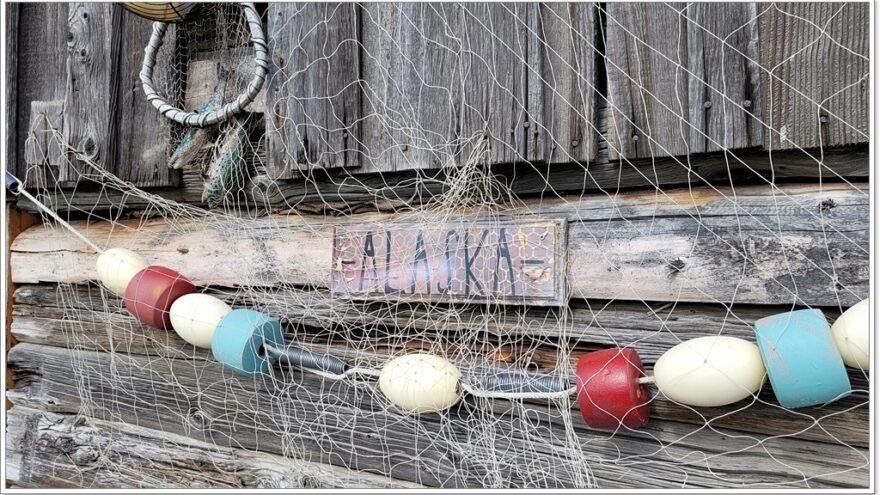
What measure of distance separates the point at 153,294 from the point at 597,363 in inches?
51.5

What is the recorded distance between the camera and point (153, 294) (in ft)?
5.97

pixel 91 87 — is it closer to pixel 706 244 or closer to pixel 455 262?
pixel 455 262

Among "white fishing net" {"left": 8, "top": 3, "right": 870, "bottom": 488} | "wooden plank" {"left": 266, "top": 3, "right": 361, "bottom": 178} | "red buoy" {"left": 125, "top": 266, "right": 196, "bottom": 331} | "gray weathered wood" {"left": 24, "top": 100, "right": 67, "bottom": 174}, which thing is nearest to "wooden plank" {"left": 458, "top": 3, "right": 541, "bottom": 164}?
"white fishing net" {"left": 8, "top": 3, "right": 870, "bottom": 488}

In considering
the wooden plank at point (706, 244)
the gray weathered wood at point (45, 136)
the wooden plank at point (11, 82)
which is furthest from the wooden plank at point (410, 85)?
the wooden plank at point (11, 82)

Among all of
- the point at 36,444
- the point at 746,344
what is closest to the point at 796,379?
the point at 746,344

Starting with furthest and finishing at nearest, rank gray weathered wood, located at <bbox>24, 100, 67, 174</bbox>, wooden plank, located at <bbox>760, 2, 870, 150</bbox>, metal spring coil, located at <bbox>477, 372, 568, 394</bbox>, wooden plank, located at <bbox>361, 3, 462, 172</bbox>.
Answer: gray weathered wood, located at <bbox>24, 100, 67, 174</bbox> < wooden plank, located at <bbox>361, 3, 462, 172</bbox> < metal spring coil, located at <bbox>477, 372, 568, 394</bbox> < wooden plank, located at <bbox>760, 2, 870, 150</bbox>

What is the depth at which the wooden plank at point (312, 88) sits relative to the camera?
1732 millimetres

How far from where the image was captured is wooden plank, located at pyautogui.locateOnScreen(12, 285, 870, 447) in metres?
1.32

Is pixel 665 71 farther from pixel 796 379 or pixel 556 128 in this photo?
pixel 796 379

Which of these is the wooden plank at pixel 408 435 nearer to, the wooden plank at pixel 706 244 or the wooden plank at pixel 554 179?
the wooden plank at pixel 706 244

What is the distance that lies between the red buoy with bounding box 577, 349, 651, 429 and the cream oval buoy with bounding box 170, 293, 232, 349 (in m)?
1.04

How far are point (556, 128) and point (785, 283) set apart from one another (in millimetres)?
626

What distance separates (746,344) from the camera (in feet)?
4.05

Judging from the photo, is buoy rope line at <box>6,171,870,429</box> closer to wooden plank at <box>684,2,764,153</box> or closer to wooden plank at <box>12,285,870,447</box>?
wooden plank at <box>12,285,870,447</box>
